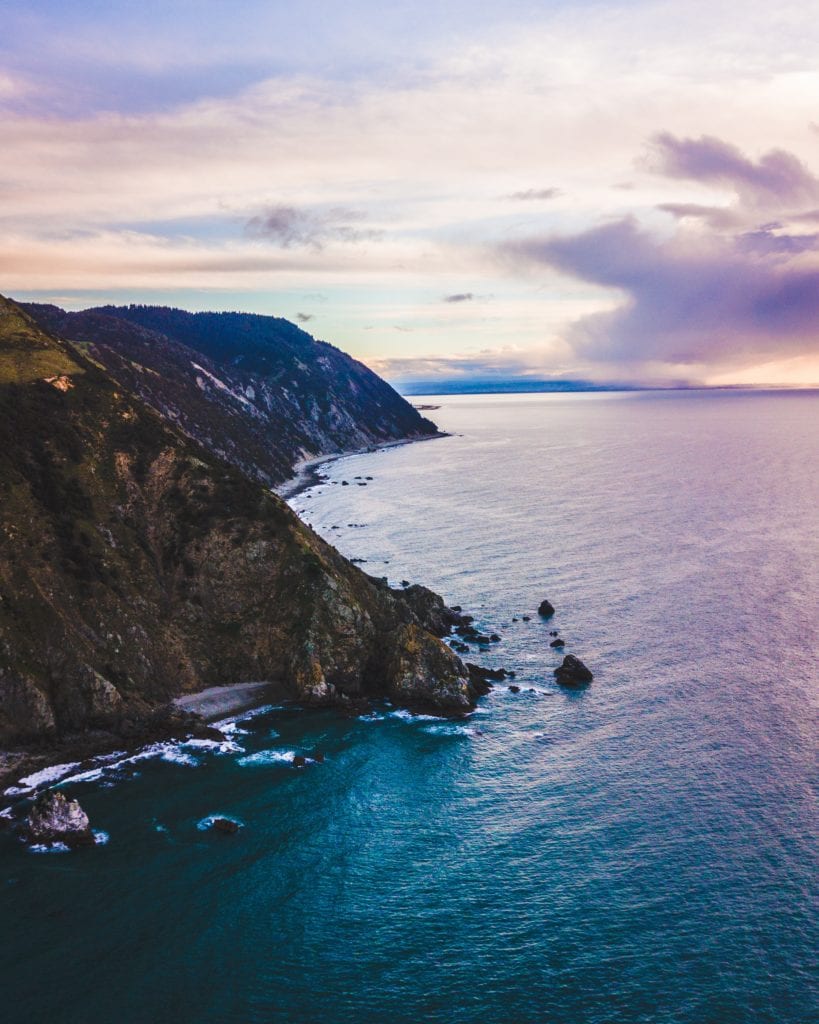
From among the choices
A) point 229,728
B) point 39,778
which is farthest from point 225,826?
point 39,778

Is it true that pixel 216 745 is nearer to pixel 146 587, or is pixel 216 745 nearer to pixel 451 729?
pixel 146 587

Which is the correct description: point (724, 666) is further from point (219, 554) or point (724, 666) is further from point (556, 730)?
point (219, 554)

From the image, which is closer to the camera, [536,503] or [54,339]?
[54,339]

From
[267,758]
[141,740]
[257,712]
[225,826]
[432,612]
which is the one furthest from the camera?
[432,612]

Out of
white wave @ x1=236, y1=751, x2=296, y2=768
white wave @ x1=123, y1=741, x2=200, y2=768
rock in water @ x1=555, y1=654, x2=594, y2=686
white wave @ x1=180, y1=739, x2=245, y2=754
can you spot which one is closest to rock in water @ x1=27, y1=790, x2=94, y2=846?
white wave @ x1=123, y1=741, x2=200, y2=768

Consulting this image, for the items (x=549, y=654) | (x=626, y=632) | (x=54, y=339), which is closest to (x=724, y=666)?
(x=626, y=632)

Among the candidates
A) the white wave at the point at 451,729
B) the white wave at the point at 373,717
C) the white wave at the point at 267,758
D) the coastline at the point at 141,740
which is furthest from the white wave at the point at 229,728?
the white wave at the point at 451,729
